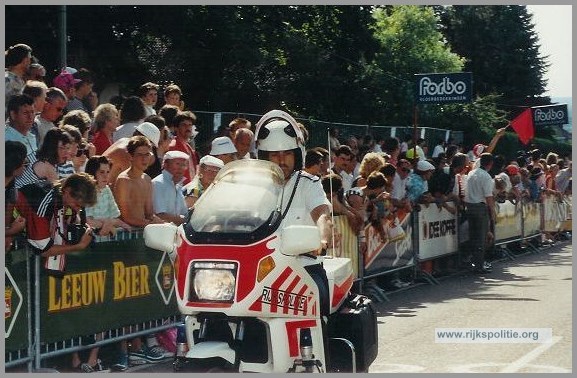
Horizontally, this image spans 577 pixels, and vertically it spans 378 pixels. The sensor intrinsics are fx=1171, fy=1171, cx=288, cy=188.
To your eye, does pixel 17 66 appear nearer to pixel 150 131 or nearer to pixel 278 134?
pixel 150 131

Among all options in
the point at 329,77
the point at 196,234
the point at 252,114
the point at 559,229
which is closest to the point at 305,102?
the point at 329,77

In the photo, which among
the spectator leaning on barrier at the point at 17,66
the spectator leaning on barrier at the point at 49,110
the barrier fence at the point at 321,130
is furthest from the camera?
the barrier fence at the point at 321,130

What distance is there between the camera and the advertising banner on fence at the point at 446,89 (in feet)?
55.6

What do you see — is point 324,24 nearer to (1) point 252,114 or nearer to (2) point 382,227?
(1) point 252,114

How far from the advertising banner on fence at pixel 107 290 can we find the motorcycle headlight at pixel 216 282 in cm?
257

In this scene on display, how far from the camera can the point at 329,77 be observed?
63.2ft

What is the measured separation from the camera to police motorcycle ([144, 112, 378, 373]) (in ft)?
19.7

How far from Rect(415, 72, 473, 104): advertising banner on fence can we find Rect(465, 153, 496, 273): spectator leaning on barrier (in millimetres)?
967

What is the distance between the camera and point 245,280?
5.99 m

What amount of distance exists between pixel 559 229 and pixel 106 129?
14987mm

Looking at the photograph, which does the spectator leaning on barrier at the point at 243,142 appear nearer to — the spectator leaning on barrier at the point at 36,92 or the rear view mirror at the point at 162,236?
the spectator leaning on barrier at the point at 36,92

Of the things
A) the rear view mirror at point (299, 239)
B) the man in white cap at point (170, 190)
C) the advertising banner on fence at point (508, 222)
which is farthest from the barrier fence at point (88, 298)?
the advertising banner on fence at point (508, 222)

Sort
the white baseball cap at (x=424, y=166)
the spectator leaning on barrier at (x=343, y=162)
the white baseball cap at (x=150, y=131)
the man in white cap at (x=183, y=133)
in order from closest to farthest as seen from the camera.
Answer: the white baseball cap at (x=150, y=131), the man in white cap at (x=183, y=133), the spectator leaning on barrier at (x=343, y=162), the white baseball cap at (x=424, y=166)

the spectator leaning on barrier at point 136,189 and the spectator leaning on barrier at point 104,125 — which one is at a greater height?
the spectator leaning on barrier at point 104,125
